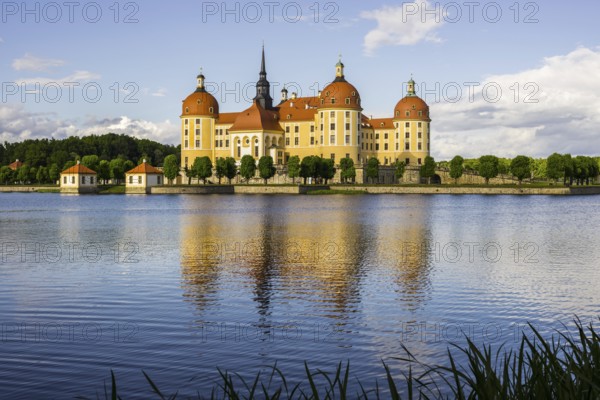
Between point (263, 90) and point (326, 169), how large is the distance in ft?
106

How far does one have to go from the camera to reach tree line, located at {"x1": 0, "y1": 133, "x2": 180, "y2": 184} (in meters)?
146

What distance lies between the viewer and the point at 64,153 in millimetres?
150750

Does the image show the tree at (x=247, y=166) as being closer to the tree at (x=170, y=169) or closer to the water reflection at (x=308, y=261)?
the tree at (x=170, y=169)

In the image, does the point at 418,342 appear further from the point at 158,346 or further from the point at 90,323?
the point at 90,323

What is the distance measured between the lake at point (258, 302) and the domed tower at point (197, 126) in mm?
94875

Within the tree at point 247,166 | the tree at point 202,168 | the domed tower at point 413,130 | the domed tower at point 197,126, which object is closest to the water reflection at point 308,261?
the tree at point 247,166

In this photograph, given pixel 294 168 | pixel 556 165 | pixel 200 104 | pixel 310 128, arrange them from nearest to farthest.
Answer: pixel 556 165 < pixel 294 168 < pixel 310 128 < pixel 200 104

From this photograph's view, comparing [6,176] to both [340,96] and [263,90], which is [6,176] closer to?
[263,90]

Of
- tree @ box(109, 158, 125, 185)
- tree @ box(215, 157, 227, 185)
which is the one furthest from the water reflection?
tree @ box(109, 158, 125, 185)

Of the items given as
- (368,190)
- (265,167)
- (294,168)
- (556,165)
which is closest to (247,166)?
(265,167)

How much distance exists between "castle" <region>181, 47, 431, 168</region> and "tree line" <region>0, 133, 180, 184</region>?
1747cm

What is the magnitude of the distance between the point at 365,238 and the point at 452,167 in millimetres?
79955

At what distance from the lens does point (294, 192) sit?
351 ft

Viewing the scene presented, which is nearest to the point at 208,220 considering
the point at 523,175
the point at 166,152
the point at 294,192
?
the point at 294,192
